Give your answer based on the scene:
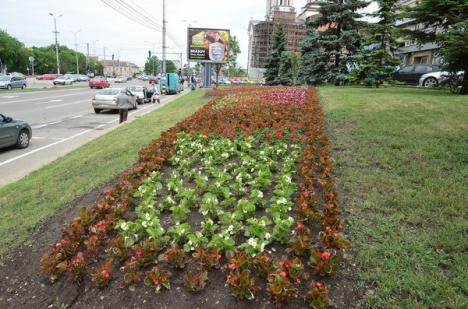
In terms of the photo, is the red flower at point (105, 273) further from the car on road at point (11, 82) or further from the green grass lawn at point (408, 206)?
the car on road at point (11, 82)

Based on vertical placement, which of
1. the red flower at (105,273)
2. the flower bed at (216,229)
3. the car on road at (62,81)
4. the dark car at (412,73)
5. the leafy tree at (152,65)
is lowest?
the red flower at (105,273)

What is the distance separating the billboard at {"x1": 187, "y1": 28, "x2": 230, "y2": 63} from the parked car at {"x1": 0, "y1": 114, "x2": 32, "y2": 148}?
34.6m

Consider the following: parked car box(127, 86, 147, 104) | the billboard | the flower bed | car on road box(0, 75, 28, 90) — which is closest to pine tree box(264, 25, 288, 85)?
the billboard

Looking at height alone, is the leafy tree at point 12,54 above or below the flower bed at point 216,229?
above

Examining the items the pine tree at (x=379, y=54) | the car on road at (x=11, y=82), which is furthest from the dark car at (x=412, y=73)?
the car on road at (x=11, y=82)

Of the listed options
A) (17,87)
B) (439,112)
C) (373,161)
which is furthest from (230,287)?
(17,87)

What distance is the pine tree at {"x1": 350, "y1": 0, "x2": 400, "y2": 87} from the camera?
68.1 feet

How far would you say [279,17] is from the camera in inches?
4584

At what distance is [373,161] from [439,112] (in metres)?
4.51

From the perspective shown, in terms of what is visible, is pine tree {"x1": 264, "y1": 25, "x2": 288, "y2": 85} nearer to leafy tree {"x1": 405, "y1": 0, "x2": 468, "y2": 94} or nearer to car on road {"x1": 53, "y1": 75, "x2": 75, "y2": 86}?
leafy tree {"x1": 405, "y1": 0, "x2": 468, "y2": 94}

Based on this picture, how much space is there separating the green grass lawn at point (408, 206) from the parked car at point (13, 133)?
9.03 metres

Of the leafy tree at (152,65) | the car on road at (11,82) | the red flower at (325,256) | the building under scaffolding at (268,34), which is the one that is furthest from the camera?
the leafy tree at (152,65)

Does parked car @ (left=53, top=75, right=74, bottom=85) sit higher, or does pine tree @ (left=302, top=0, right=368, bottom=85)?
pine tree @ (left=302, top=0, right=368, bottom=85)

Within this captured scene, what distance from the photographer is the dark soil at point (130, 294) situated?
9.39 ft
